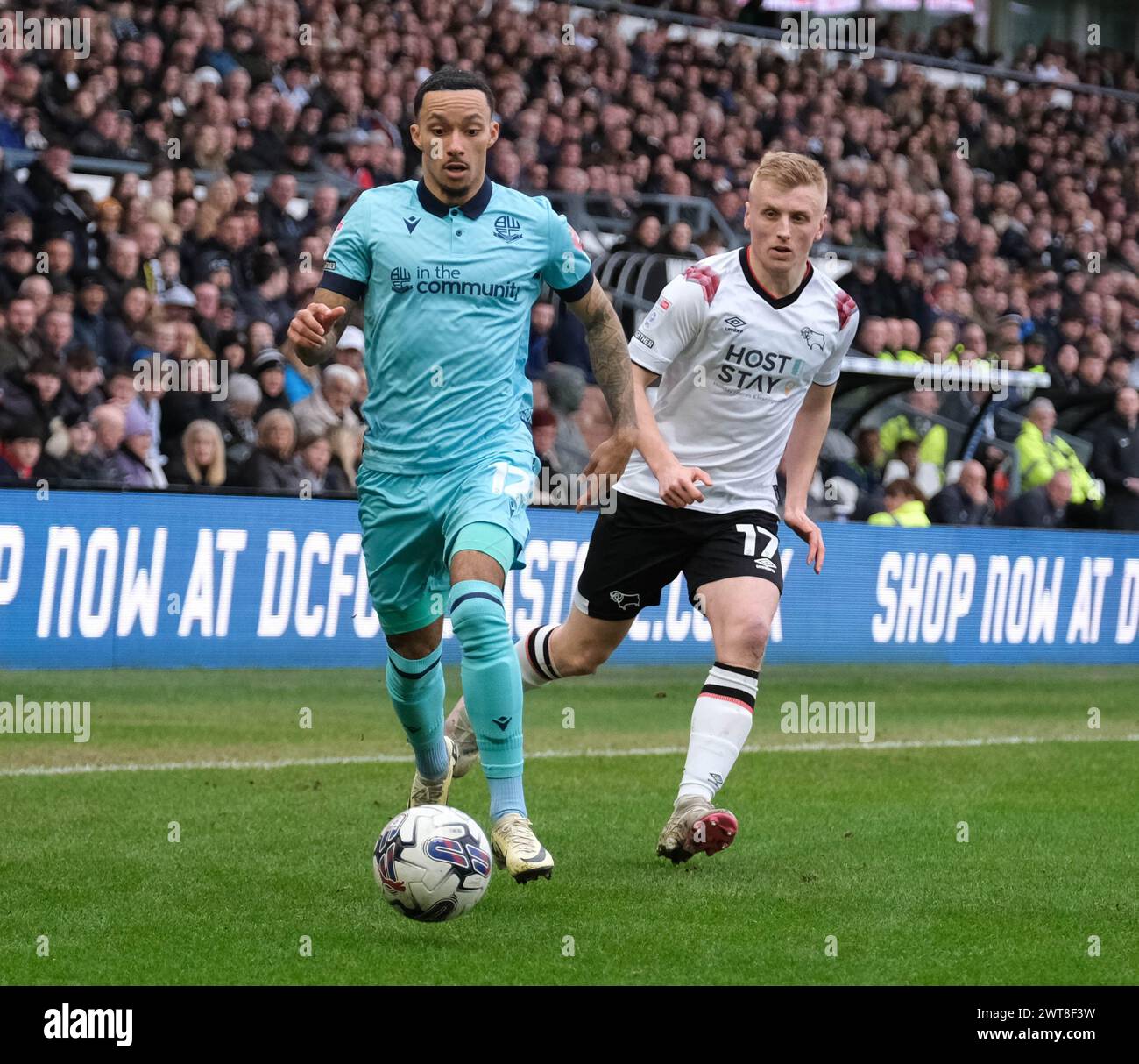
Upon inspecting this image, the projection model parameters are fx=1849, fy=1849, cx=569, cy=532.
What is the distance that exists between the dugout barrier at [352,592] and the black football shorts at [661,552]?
18.8 ft

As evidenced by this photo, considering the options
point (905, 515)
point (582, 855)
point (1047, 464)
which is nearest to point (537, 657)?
point (582, 855)

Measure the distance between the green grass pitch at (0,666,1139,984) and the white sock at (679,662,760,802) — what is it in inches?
13.5

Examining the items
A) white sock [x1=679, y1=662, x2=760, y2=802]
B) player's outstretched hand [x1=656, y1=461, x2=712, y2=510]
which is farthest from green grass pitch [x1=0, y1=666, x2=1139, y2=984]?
player's outstretched hand [x1=656, y1=461, x2=712, y2=510]

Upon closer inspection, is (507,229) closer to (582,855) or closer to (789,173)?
(789,173)

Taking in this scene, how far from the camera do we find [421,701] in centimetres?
666

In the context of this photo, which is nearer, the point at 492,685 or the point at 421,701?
the point at 492,685

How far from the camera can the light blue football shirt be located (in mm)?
6129

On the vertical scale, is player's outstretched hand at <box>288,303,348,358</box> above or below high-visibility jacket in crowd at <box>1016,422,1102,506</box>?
above

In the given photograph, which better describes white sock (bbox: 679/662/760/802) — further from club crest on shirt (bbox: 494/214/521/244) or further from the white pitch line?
the white pitch line

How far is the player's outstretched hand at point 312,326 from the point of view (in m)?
5.68

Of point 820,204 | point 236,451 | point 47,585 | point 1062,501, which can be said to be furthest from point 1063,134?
point 820,204

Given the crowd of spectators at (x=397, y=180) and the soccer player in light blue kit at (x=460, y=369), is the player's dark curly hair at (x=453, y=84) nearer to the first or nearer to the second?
the soccer player in light blue kit at (x=460, y=369)

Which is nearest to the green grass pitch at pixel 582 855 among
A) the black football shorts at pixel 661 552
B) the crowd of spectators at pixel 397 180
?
the black football shorts at pixel 661 552

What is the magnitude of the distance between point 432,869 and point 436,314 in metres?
1.90
